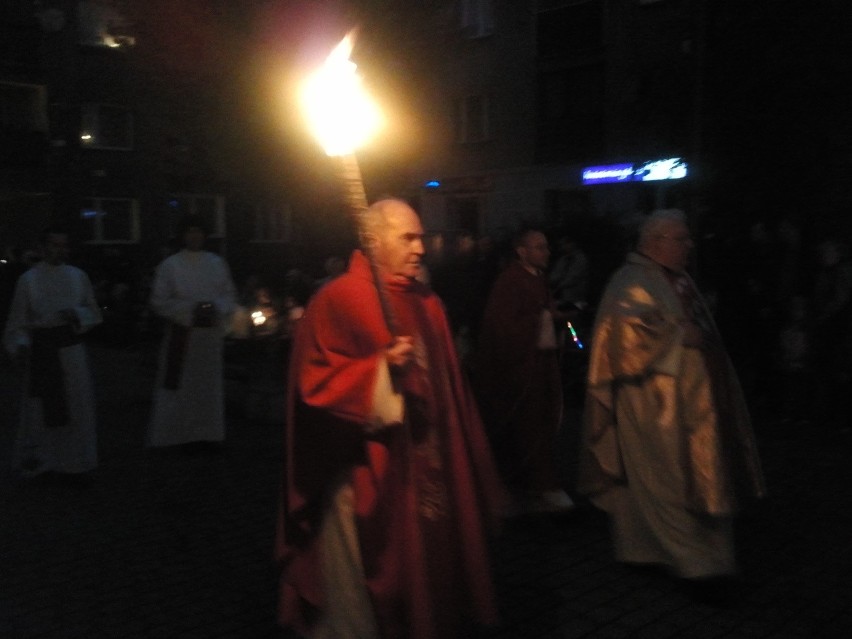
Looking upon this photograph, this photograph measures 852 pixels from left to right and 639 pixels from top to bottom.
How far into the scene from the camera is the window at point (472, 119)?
1155 inches

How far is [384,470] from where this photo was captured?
3752 mm

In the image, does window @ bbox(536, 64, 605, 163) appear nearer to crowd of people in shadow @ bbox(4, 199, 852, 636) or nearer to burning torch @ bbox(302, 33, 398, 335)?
crowd of people in shadow @ bbox(4, 199, 852, 636)

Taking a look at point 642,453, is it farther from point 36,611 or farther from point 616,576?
point 36,611

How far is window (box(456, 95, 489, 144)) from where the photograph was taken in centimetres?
2934

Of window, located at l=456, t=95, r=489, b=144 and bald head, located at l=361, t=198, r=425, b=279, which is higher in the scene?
window, located at l=456, t=95, r=489, b=144

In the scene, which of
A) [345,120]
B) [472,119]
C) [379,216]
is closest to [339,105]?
[345,120]

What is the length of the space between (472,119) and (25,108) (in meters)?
13.4

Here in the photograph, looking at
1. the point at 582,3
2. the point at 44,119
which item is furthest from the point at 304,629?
the point at 44,119

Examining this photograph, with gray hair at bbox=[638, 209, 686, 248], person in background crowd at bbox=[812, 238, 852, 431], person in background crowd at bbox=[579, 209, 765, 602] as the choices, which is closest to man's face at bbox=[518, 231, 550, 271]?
person in background crowd at bbox=[579, 209, 765, 602]

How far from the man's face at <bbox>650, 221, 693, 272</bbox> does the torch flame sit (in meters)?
2.16

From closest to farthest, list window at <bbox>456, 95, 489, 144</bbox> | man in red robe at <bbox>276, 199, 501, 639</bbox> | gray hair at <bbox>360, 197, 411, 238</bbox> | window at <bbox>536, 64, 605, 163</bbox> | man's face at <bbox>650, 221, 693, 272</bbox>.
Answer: man in red robe at <bbox>276, 199, 501, 639</bbox>
gray hair at <bbox>360, 197, 411, 238</bbox>
man's face at <bbox>650, 221, 693, 272</bbox>
window at <bbox>536, 64, 605, 163</bbox>
window at <bbox>456, 95, 489, 144</bbox>

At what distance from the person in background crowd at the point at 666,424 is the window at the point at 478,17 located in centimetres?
2464

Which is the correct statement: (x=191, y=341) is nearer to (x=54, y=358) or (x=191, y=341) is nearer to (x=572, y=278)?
(x=54, y=358)

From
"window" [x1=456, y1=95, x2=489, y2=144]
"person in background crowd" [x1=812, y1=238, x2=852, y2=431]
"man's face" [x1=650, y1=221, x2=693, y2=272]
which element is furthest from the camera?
"window" [x1=456, y1=95, x2=489, y2=144]
